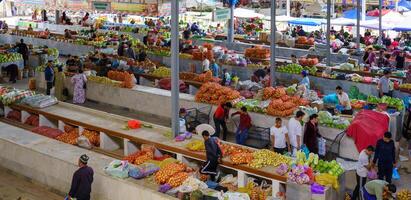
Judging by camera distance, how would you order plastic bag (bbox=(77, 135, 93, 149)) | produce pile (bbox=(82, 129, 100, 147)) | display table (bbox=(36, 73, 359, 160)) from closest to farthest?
plastic bag (bbox=(77, 135, 93, 149)), produce pile (bbox=(82, 129, 100, 147)), display table (bbox=(36, 73, 359, 160))

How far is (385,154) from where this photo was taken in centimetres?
1095

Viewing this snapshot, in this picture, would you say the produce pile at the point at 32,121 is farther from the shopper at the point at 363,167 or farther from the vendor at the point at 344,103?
the shopper at the point at 363,167

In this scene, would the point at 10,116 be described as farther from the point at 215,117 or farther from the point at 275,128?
the point at 275,128

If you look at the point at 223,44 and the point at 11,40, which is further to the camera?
the point at 11,40

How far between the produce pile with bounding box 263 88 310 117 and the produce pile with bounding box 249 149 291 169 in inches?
154

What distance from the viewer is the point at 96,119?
14.6 metres

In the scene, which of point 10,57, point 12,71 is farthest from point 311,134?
point 10,57

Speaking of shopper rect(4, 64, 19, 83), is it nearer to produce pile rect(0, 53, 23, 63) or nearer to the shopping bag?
produce pile rect(0, 53, 23, 63)

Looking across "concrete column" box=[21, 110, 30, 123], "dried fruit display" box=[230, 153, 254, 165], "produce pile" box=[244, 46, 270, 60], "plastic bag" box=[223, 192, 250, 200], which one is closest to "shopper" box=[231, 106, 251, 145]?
"dried fruit display" box=[230, 153, 254, 165]

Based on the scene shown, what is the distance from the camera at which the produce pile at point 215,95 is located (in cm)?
1622

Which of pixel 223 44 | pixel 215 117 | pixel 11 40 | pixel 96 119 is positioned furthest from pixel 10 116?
pixel 11 40

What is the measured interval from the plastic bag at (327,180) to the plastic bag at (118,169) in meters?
3.52

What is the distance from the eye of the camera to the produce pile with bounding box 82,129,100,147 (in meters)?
14.0

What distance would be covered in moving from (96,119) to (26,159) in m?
2.46
